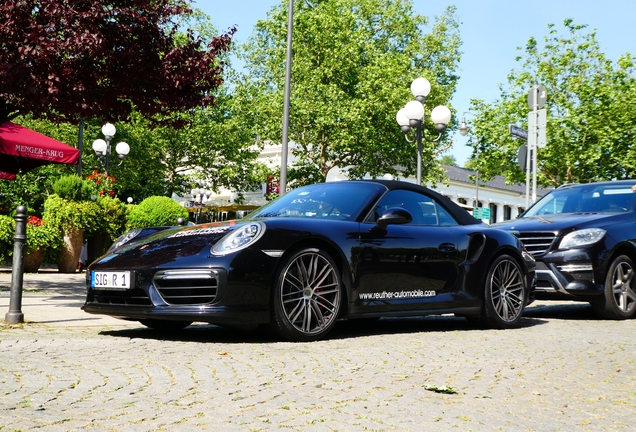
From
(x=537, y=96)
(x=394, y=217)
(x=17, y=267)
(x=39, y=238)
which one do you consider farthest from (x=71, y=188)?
(x=394, y=217)

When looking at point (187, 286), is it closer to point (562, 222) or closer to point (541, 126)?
point (562, 222)

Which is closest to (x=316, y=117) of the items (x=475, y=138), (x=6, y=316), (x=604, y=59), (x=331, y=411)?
(x=475, y=138)

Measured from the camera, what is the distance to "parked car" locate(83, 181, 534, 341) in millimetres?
5957

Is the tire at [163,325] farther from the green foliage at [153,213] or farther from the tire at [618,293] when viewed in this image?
the green foliage at [153,213]

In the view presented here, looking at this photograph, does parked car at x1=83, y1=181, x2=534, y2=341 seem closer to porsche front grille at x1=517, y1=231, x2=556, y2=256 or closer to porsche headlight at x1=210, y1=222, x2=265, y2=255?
porsche headlight at x1=210, y1=222, x2=265, y2=255

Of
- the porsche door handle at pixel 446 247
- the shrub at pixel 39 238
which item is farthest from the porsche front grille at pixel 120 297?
the shrub at pixel 39 238

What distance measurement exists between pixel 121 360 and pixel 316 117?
4032 cm

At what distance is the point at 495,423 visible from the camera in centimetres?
380

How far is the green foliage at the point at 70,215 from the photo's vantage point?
15.4 m

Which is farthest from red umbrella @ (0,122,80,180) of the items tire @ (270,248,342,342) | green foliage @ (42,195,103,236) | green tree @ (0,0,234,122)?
tire @ (270,248,342,342)

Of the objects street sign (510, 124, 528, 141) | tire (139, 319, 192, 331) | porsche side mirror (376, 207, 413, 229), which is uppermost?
street sign (510, 124, 528, 141)

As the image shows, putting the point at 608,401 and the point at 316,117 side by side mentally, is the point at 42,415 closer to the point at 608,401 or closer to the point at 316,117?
the point at 608,401

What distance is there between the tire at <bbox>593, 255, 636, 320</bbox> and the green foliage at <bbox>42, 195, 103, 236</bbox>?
32.4 feet

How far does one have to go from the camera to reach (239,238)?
6094mm
